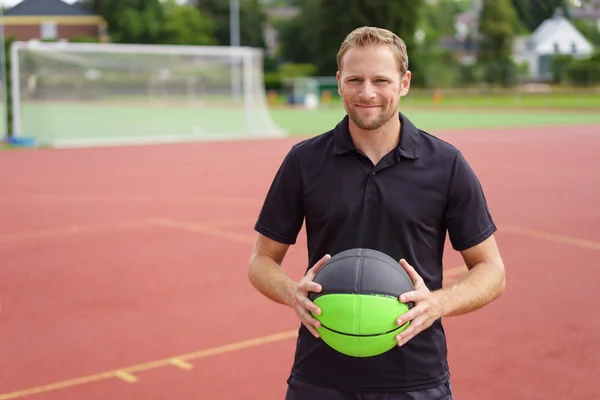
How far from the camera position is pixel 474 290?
10.00ft

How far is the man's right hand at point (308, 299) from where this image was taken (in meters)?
2.82

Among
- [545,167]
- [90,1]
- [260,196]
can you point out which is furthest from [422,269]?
[90,1]

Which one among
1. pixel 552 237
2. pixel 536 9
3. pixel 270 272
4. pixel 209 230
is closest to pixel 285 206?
pixel 270 272

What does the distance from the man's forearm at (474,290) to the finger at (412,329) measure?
129mm

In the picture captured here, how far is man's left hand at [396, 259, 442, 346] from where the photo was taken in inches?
108

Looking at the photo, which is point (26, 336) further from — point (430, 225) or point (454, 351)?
point (430, 225)

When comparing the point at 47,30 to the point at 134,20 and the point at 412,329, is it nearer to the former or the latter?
the point at 134,20

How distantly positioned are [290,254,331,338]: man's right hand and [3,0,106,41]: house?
1515 inches

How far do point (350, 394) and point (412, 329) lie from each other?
43 centimetres

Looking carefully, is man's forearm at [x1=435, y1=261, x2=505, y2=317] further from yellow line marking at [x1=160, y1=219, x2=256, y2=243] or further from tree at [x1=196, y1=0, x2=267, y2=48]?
tree at [x1=196, y1=0, x2=267, y2=48]

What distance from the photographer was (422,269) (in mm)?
3104

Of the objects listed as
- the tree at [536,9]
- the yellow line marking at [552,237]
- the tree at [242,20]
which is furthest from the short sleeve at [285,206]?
the tree at [242,20]

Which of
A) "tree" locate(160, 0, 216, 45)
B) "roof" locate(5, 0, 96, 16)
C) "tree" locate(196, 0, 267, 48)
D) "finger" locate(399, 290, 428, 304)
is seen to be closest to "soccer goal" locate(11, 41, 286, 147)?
"roof" locate(5, 0, 96, 16)

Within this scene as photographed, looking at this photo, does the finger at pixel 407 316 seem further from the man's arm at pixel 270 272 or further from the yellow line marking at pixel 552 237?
the yellow line marking at pixel 552 237
